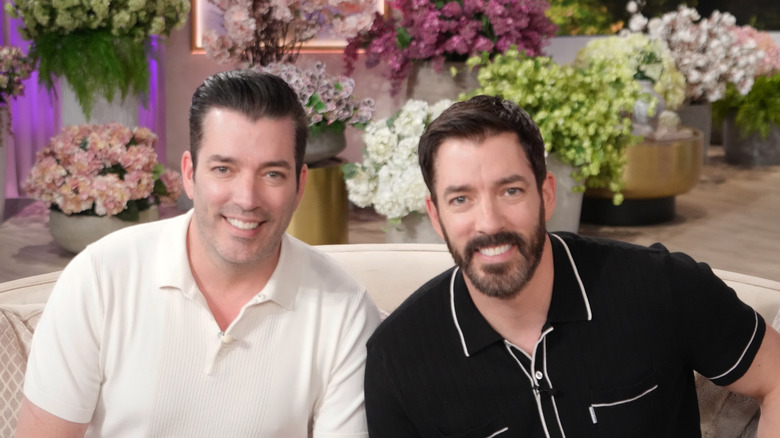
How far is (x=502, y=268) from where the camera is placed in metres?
1.66

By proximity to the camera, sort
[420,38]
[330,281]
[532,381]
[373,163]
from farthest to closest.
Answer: [420,38] < [373,163] < [330,281] < [532,381]

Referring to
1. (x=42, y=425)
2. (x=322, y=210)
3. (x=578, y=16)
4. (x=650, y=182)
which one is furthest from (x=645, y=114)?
(x=578, y=16)

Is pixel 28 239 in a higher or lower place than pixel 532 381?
lower

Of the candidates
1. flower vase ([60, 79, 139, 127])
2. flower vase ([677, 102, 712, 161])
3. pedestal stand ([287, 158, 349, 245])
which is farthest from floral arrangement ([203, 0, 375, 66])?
flower vase ([677, 102, 712, 161])

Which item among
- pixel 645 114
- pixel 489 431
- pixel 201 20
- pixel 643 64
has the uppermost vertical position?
pixel 201 20

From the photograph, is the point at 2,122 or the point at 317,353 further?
the point at 2,122

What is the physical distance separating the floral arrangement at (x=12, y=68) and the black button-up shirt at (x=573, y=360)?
3.48 meters

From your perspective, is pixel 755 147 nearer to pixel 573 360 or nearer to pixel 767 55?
pixel 767 55

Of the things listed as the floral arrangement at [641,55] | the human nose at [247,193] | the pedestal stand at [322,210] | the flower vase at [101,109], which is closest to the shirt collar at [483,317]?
the human nose at [247,193]

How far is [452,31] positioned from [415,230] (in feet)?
3.62

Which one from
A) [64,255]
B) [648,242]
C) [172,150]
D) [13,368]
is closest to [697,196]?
[648,242]

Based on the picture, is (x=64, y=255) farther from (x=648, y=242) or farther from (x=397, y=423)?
(x=397, y=423)

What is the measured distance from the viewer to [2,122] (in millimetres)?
4875

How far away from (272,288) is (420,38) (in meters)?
2.37
